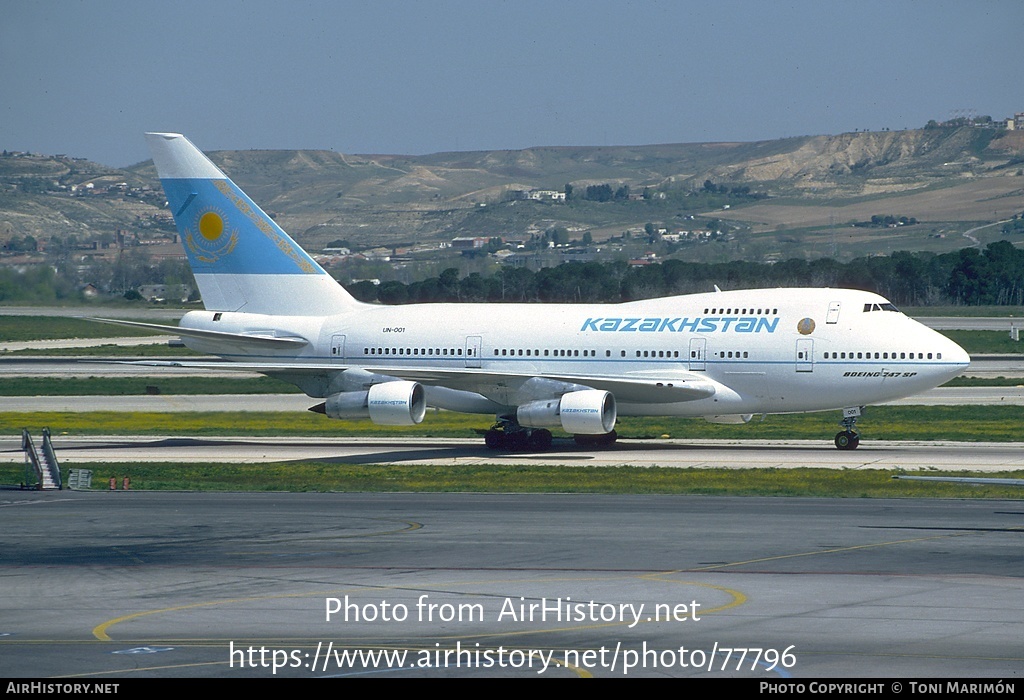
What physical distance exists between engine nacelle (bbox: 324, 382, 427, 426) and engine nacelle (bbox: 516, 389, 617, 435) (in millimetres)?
3597

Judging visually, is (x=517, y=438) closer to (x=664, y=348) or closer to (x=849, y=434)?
(x=664, y=348)

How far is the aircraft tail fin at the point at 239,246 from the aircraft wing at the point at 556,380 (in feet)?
13.6

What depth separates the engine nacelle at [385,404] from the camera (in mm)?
44719

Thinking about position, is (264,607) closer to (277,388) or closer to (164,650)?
(164,650)

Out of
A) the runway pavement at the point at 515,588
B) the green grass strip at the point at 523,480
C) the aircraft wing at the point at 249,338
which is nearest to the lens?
the runway pavement at the point at 515,588

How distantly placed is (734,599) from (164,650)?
355 inches

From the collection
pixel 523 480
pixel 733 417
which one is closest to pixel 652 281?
pixel 733 417

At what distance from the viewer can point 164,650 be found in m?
18.3

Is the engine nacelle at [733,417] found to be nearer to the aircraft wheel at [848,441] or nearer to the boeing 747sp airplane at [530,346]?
the boeing 747sp airplane at [530,346]

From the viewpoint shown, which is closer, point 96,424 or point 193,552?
point 193,552

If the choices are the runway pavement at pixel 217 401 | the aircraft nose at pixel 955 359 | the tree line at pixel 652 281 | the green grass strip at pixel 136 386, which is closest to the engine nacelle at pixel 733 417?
the aircraft nose at pixel 955 359

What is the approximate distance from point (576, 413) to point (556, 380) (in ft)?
8.02

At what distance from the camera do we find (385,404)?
147ft
